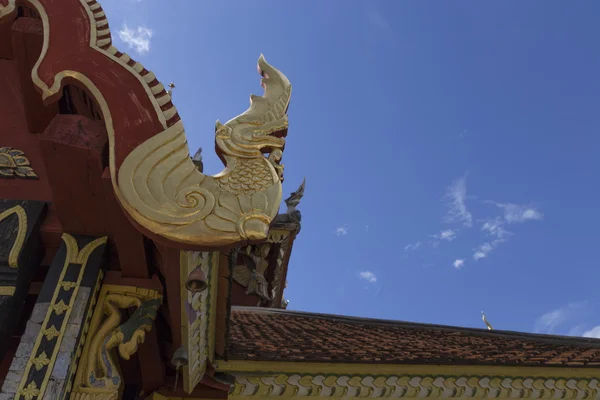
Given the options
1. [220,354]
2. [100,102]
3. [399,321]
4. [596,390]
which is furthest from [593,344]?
[100,102]

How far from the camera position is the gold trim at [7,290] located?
261 centimetres

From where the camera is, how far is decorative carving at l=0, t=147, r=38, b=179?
3131 mm

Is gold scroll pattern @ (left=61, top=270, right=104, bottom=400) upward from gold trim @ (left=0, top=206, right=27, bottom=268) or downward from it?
downward

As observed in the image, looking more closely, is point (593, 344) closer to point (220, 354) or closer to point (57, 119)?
point (220, 354)

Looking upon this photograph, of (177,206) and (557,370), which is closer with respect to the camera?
(177,206)

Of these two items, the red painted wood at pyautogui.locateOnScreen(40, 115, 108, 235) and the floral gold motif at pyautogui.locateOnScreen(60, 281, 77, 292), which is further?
the floral gold motif at pyautogui.locateOnScreen(60, 281, 77, 292)

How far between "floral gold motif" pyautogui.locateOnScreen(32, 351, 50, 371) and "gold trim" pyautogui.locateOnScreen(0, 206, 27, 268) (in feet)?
1.67

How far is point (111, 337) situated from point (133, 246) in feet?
1.50

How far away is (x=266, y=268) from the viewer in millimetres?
8164

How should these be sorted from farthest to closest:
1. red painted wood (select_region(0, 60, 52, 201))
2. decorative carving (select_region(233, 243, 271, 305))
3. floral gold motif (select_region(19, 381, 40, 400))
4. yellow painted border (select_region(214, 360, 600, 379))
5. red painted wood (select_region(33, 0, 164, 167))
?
decorative carving (select_region(233, 243, 271, 305)), yellow painted border (select_region(214, 360, 600, 379)), red painted wood (select_region(0, 60, 52, 201)), red painted wood (select_region(33, 0, 164, 167)), floral gold motif (select_region(19, 381, 40, 400))

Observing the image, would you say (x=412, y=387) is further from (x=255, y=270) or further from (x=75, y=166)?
(x=255, y=270)

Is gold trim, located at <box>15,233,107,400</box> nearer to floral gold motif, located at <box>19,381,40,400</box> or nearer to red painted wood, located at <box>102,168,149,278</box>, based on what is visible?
floral gold motif, located at <box>19,381,40,400</box>

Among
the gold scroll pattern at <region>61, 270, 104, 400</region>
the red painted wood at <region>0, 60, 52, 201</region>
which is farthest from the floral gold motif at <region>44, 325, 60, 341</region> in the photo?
the red painted wood at <region>0, 60, 52, 201</region>

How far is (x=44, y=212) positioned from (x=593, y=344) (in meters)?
5.19
